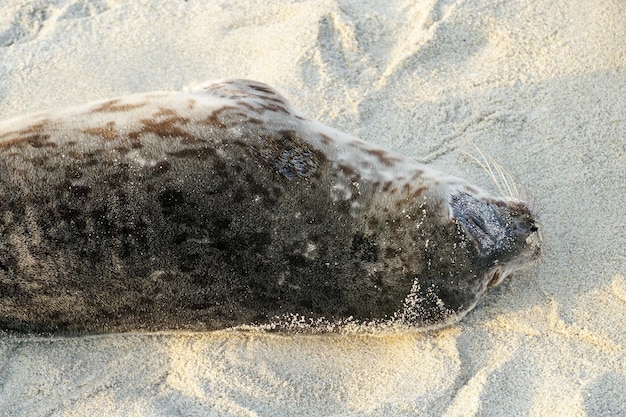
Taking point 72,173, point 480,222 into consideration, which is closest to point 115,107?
point 72,173

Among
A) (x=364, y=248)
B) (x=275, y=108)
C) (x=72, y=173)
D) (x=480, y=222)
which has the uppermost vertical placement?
(x=275, y=108)

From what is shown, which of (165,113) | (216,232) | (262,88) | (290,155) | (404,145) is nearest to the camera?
(216,232)

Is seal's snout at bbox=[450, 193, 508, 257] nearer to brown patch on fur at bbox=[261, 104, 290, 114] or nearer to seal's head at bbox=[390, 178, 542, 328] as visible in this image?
seal's head at bbox=[390, 178, 542, 328]

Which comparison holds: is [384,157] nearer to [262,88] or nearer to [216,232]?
[262,88]

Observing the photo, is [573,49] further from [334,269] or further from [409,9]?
[334,269]

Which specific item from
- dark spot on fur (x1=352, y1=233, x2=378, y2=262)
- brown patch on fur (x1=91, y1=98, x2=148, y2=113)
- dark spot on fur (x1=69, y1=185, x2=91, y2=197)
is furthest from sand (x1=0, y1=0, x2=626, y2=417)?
brown patch on fur (x1=91, y1=98, x2=148, y2=113)

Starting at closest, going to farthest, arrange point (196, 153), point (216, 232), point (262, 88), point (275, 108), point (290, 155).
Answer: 1. point (216, 232)
2. point (196, 153)
3. point (290, 155)
4. point (275, 108)
5. point (262, 88)

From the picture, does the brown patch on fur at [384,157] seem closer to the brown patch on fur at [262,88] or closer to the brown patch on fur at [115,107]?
the brown patch on fur at [262,88]
